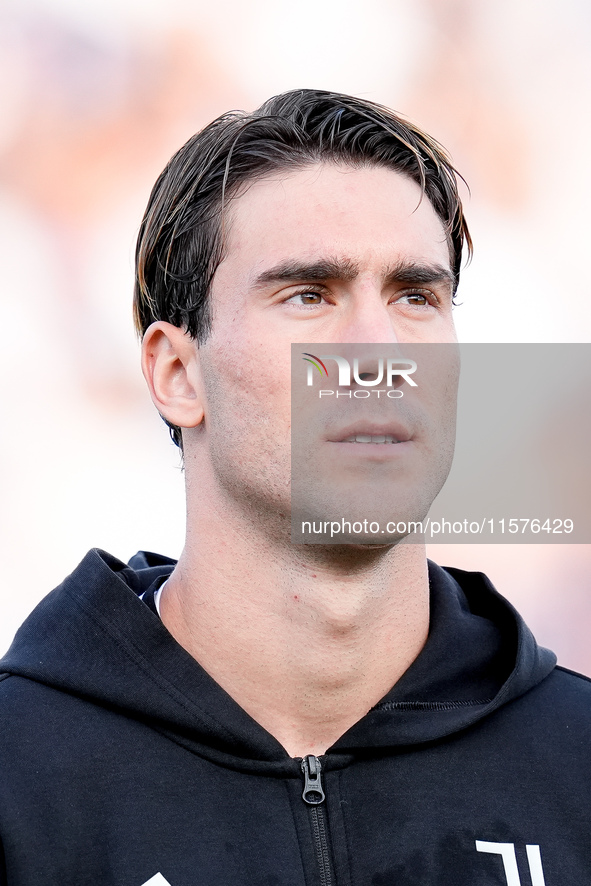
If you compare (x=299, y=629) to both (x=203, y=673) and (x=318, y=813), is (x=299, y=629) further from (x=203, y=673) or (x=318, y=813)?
(x=318, y=813)

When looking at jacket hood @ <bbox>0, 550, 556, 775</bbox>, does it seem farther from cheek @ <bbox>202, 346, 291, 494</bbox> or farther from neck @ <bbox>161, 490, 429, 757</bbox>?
cheek @ <bbox>202, 346, 291, 494</bbox>

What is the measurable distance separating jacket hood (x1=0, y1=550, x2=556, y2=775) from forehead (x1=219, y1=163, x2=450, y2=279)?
0.77 m

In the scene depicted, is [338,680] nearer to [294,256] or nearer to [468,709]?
[468,709]

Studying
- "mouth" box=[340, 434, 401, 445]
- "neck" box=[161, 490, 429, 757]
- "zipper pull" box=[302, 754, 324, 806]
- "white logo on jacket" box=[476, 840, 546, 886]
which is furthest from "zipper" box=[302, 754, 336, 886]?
"mouth" box=[340, 434, 401, 445]

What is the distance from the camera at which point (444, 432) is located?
6.67 feet

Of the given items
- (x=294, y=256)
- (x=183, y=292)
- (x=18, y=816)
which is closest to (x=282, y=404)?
(x=294, y=256)

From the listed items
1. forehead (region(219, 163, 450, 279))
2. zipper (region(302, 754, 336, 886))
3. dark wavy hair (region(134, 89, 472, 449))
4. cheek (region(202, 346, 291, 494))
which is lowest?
zipper (region(302, 754, 336, 886))

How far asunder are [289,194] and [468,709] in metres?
1.15

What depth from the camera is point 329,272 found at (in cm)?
199

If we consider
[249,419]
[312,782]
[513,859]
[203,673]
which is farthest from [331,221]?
[513,859]

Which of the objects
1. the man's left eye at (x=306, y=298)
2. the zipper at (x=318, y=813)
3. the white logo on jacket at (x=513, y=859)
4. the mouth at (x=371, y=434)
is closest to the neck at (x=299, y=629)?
the zipper at (x=318, y=813)

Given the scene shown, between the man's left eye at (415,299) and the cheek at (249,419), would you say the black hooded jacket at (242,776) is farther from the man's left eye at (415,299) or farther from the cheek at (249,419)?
the man's left eye at (415,299)

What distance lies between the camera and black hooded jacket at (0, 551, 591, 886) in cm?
176

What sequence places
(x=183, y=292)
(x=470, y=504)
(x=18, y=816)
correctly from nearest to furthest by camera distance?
(x=18, y=816)
(x=183, y=292)
(x=470, y=504)
